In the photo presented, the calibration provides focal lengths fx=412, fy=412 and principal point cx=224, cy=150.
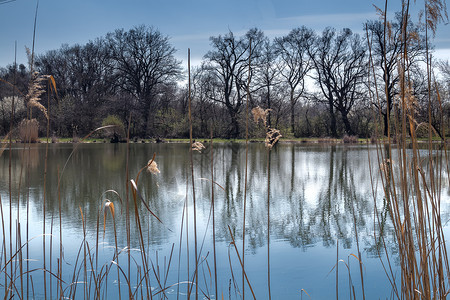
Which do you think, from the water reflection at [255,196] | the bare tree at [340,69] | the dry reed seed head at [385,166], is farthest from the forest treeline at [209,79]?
the dry reed seed head at [385,166]

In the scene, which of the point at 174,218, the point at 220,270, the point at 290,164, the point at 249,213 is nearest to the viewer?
the point at 220,270

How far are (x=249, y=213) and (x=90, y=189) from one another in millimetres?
2406

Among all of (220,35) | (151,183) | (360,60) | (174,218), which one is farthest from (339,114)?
(174,218)

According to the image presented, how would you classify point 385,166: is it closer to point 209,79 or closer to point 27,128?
point 27,128

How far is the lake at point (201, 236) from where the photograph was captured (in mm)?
2061

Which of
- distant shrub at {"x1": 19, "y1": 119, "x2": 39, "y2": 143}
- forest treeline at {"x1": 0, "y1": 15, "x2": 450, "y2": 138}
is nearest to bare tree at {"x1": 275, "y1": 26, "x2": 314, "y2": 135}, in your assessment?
forest treeline at {"x1": 0, "y1": 15, "x2": 450, "y2": 138}

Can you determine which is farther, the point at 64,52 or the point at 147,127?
the point at 64,52


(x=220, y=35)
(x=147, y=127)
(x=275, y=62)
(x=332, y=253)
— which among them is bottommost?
(x=332, y=253)

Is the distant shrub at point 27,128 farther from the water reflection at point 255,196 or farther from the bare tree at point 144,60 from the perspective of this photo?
the bare tree at point 144,60

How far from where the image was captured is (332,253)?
3.07m

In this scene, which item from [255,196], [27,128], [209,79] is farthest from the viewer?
[209,79]

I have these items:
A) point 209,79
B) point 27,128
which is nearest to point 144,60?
point 209,79

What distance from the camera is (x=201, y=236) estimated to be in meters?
3.42

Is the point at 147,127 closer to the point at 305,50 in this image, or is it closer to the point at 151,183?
the point at 305,50
